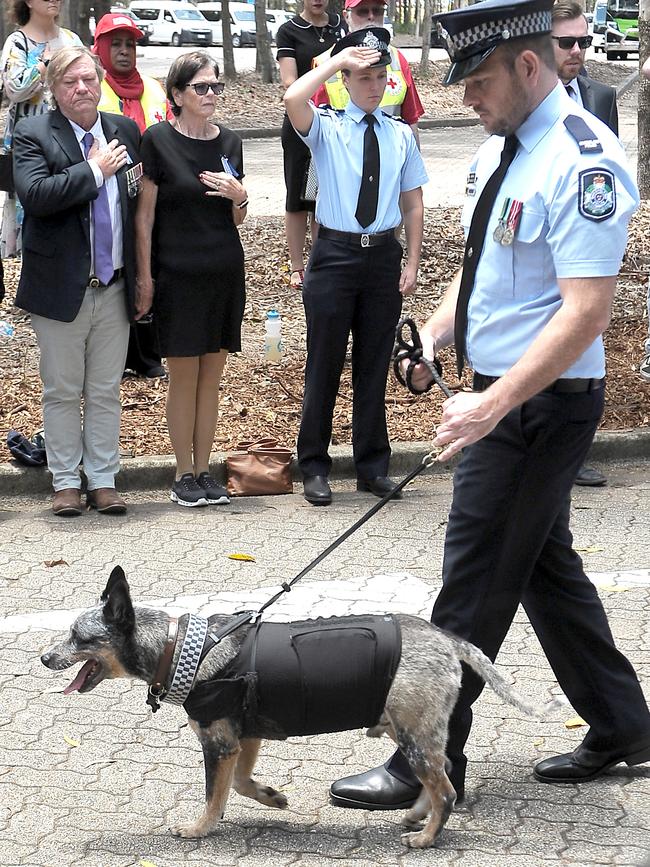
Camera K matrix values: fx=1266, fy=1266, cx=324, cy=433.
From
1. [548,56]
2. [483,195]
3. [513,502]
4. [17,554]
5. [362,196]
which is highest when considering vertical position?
[548,56]

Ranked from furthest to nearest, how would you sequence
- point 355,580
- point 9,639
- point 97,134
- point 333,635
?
point 97,134, point 355,580, point 9,639, point 333,635

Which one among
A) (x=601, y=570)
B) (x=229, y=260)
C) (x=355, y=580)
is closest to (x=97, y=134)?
(x=229, y=260)

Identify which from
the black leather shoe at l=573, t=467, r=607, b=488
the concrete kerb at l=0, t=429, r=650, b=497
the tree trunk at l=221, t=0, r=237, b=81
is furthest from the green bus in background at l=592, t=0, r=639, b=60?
the black leather shoe at l=573, t=467, r=607, b=488

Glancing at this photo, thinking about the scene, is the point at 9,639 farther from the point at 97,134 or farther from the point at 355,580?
the point at 97,134

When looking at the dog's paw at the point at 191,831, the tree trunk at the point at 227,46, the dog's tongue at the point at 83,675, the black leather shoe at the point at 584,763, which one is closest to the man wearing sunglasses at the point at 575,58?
the black leather shoe at the point at 584,763

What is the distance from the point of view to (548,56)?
3.48 meters

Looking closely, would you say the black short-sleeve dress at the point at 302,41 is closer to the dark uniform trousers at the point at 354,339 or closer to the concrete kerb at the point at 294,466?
the dark uniform trousers at the point at 354,339

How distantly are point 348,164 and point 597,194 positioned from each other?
3.50 m

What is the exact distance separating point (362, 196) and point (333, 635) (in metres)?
3.60

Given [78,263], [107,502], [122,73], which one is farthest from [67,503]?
[122,73]

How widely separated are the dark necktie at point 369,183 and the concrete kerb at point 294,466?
150 centimetres

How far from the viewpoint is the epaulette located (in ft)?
11.1

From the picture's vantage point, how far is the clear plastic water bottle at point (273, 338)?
880cm

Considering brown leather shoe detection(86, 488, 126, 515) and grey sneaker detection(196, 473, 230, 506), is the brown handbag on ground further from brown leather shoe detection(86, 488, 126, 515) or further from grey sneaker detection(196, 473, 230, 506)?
brown leather shoe detection(86, 488, 126, 515)
